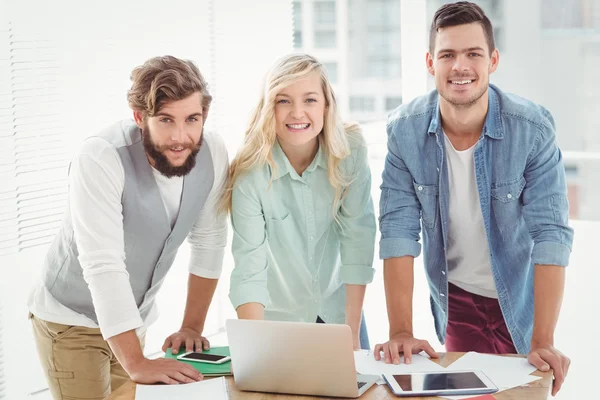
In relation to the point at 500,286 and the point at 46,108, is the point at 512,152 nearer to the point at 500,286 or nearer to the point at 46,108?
the point at 500,286

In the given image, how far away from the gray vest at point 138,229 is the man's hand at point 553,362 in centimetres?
105

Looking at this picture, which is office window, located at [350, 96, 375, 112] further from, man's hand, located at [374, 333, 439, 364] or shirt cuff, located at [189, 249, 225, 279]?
man's hand, located at [374, 333, 439, 364]

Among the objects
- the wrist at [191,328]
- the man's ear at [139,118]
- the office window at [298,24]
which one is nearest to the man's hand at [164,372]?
the wrist at [191,328]

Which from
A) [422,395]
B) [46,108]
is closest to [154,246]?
[422,395]

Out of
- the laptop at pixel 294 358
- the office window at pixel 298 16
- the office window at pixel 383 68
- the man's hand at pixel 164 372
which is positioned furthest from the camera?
the office window at pixel 298 16

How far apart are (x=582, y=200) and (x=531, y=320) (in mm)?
1885

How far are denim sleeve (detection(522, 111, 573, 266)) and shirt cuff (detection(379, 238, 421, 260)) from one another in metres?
Answer: 0.34

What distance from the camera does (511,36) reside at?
457cm

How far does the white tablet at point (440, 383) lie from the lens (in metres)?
1.84

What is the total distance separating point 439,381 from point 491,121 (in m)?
0.84

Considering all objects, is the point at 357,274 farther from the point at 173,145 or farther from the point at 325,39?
the point at 325,39

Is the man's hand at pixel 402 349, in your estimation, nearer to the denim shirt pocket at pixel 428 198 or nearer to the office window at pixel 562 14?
the denim shirt pocket at pixel 428 198

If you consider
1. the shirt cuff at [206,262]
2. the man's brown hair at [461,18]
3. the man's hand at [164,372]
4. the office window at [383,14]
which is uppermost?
the office window at [383,14]

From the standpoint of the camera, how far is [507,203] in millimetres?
2363
